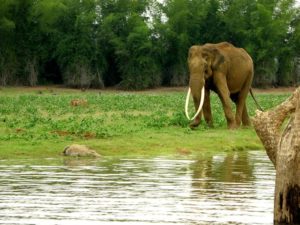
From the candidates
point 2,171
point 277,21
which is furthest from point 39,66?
point 2,171

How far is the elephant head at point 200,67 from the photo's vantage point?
25203 mm

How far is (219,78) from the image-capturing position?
85.9ft

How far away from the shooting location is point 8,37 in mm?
58906

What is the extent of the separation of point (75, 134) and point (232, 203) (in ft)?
32.1

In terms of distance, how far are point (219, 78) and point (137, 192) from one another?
1233 cm

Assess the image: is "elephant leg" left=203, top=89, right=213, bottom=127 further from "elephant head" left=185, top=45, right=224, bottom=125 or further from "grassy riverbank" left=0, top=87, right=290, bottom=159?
"elephant head" left=185, top=45, right=224, bottom=125

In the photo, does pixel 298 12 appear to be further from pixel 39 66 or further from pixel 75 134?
pixel 75 134

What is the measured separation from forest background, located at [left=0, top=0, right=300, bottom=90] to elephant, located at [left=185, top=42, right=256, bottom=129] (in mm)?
31538

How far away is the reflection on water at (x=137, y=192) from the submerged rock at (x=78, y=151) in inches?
25.4

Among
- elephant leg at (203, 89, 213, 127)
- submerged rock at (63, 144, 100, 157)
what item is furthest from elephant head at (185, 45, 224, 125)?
submerged rock at (63, 144, 100, 157)

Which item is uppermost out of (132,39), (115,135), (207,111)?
(132,39)

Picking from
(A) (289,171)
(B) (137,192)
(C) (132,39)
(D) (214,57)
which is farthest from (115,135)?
(C) (132,39)

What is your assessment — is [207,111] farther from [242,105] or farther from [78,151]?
[78,151]

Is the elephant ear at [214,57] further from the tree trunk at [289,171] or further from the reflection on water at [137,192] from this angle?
the tree trunk at [289,171]
